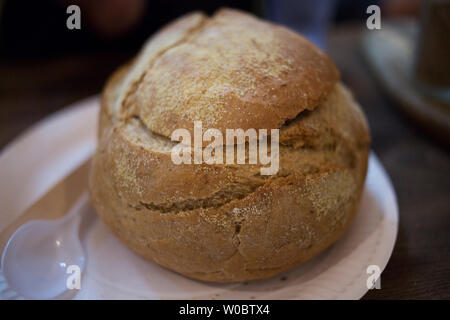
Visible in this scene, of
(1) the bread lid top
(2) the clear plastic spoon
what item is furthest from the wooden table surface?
(2) the clear plastic spoon

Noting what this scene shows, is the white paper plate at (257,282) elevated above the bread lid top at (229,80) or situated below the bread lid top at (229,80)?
below

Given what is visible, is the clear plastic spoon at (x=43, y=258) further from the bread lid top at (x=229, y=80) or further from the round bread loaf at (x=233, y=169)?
the bread lid top at (x=229, y=80)

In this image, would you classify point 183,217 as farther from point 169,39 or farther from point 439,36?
point 439,36

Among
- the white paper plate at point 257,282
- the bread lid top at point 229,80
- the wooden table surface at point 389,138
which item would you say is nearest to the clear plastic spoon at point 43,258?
the white paper plate at point 257,282

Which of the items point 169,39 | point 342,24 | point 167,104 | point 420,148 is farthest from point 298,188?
point 342,24

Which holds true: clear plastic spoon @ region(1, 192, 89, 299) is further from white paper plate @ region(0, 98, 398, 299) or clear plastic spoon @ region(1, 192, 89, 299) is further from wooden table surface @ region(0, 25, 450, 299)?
wooden table surface @ region(0, 25, 450, 299)

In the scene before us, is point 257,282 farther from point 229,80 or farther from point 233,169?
point 229,80

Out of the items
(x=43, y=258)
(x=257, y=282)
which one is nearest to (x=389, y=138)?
(x=257, y=282)
